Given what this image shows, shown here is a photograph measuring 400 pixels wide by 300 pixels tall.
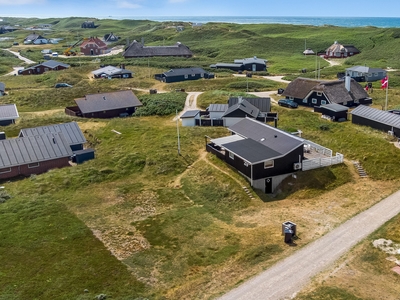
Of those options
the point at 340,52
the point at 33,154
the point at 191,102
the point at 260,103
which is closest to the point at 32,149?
the point at 33,154

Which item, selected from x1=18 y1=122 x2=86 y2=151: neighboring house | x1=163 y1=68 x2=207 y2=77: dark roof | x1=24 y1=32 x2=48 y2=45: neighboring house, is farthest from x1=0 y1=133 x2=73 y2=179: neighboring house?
x1=24 y1=32 x2=48 y2=45: neighboring house

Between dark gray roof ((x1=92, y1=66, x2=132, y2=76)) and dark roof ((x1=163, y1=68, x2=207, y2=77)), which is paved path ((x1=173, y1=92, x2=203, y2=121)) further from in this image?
dark gray roof ((x1=92, y1=66, x2=132, y2=76))

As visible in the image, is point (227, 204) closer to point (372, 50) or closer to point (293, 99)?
point (293, 99)

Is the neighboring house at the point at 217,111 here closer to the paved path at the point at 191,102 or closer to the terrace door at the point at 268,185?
the paved path at the point at 191,102

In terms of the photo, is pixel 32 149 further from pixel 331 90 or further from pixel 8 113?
pixel 331 90

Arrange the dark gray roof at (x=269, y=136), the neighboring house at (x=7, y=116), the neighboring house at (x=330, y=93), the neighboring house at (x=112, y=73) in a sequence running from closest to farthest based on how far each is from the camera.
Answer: the dark gray roof at (x=269, y=136), the neighboring house at (x=330, y=93), the neighboring house at (x=7, y=116), the neighboring house at (x=112, y=73)

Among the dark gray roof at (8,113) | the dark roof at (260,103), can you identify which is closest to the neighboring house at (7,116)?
the dark gray roof at (8,113)

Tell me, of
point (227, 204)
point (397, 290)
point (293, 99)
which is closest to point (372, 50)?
point (293, 99)
